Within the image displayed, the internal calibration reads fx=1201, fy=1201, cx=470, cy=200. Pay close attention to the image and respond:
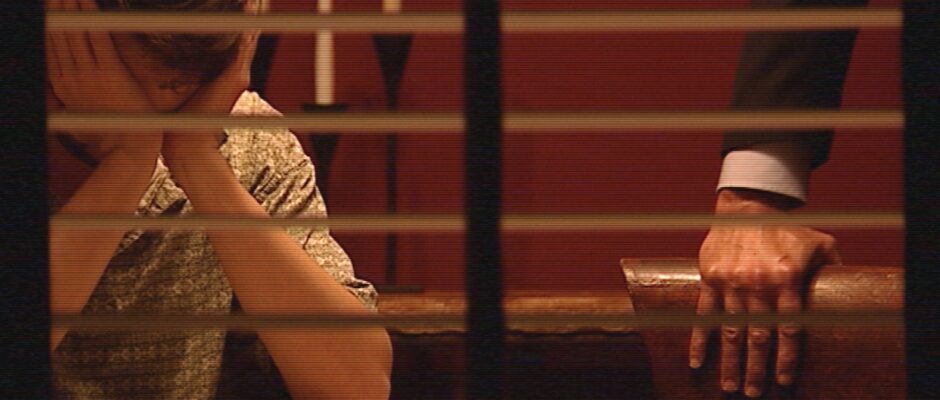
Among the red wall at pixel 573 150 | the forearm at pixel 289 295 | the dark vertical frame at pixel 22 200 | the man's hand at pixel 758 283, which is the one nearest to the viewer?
the dark vertical frame at pixel 22 200

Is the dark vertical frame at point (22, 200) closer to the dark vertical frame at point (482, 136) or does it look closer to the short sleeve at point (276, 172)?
the dark vertical frame at point (482, 136)

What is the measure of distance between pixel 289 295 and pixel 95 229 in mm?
258

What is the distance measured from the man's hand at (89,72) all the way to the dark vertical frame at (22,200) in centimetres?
14

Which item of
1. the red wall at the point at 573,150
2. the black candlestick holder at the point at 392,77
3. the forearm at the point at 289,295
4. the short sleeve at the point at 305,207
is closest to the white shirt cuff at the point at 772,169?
the forearm at the point at 289,295

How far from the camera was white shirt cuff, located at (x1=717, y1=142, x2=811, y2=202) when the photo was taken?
2.53 feet

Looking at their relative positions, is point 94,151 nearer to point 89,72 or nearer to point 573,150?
point 89,72

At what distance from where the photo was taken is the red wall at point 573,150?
1.62m


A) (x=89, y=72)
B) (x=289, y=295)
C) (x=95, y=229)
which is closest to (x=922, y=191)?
(x=89, y=72)

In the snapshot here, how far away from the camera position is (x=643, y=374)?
146 cm

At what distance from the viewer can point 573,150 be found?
5.41 ft

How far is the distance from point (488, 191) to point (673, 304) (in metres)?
0.40

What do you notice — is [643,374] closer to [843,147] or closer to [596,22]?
[843,147]

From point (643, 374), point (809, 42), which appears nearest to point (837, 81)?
point (809, 42)

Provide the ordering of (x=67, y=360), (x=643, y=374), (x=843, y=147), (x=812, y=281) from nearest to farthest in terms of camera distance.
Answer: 1. (x=812, y=281)
2. (x=67, y=360)
3. (x=643, y=374)
4. (x=843, y=147)
